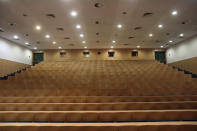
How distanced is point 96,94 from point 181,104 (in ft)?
3.80

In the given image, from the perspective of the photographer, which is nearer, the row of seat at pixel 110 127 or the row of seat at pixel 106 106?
the row of seat at pixel 110 127

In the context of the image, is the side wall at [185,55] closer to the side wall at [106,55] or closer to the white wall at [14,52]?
the side wall at [106,55]

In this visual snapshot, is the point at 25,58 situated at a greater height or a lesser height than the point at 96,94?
greater

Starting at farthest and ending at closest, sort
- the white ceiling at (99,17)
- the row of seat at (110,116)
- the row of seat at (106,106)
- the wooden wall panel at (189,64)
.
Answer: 1. the wooden wall panel at (189,64)
2. the white ceiling at (99,17)
3. the row of seat at (106,106)
4. the row of seat at (110,116)

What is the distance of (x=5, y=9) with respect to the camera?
2625 millimetres

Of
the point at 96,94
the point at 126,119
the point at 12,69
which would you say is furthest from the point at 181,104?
the point at 12,69

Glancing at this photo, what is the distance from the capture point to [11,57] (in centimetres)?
487

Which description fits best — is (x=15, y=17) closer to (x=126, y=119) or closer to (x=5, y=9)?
(x=5, y=9)

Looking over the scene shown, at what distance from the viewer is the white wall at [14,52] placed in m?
4.43

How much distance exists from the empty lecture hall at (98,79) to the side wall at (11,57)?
0.04 metres

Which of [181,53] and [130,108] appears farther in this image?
[181,53]

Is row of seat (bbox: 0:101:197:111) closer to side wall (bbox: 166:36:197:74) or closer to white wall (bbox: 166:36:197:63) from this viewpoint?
side wall (bbox: 166:36:197:74)

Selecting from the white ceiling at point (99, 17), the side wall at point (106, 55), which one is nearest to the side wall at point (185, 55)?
the white ceiling at point (99, 17)

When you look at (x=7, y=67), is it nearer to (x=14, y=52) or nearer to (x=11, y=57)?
(x=11, y=57)
